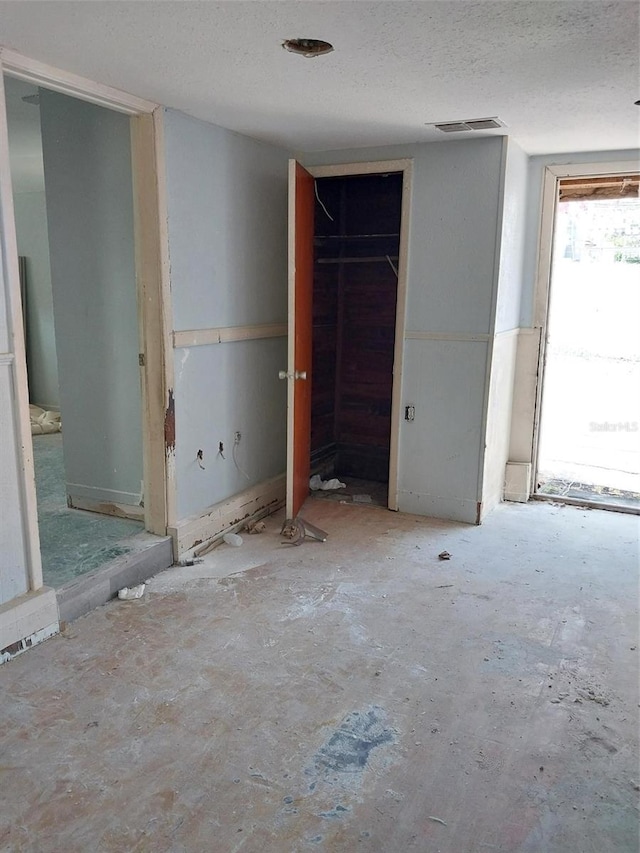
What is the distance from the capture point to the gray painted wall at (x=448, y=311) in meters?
3.88

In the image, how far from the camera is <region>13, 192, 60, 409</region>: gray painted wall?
684 cm

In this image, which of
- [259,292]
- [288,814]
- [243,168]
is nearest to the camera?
[288,814]

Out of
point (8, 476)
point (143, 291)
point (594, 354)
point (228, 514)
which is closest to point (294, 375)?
point (228, 514)

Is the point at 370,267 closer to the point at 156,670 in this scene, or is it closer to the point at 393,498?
the point at 393,498

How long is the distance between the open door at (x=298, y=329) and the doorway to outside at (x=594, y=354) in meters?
1.76

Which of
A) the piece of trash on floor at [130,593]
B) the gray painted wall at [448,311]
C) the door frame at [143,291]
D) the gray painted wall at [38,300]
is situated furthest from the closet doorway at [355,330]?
the gray painted wall at [38,300]

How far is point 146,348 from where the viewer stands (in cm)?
332

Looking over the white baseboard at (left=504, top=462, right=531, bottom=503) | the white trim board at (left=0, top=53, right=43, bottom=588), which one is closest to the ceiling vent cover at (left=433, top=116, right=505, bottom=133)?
the white trim board at (left=0, top=53, right=43, bottom=588)

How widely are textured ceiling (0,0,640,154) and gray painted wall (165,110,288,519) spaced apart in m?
0.29

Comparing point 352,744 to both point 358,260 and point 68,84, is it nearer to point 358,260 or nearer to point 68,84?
point 68,84

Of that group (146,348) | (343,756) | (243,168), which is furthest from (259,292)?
(343,756)

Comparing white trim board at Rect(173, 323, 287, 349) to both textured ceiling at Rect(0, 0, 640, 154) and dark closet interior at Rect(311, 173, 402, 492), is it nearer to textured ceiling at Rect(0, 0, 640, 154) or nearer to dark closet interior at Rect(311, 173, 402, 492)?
dark closet interior at Rect(311, 173, 402, 492)

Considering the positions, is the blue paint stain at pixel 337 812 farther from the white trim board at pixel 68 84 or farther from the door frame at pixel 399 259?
A: the white trim board at pixel 68 84

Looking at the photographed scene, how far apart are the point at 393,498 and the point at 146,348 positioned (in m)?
1.95
